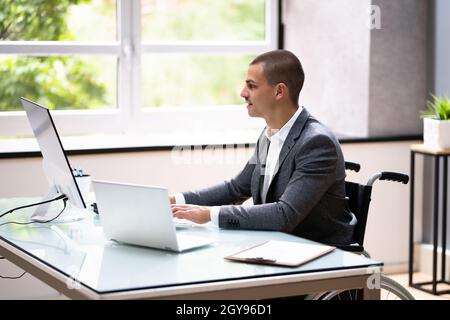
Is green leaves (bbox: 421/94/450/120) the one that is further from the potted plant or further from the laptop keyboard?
the laptop keyboard

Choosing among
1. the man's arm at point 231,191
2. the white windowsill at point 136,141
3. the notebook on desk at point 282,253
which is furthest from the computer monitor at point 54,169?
the white windowsill at point 136,141

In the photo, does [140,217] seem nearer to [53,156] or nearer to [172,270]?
[172,270]

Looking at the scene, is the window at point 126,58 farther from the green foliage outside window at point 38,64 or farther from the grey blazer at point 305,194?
the grey blazer at point 305,194

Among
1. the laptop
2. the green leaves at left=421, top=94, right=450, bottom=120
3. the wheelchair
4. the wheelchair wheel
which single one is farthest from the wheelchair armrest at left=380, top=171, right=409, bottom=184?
the green leaves at left=421, top=94, right=450, bottom=120

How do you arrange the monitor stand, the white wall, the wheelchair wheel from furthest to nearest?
the white wall
the monitor stand
the wheelchair wheel

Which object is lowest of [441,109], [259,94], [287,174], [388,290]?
[388,290]

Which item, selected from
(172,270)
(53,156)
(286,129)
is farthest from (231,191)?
(172,270)

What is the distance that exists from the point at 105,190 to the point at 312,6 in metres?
2.73

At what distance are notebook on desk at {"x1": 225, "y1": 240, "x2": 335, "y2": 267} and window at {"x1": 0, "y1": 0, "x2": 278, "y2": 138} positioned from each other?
2.33 meters

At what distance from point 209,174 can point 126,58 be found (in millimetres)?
766

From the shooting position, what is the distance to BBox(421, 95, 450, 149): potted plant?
4.35 meters

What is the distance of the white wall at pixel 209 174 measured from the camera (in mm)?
4109

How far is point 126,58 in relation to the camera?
4625 millimetres

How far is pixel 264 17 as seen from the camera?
5.05 m
